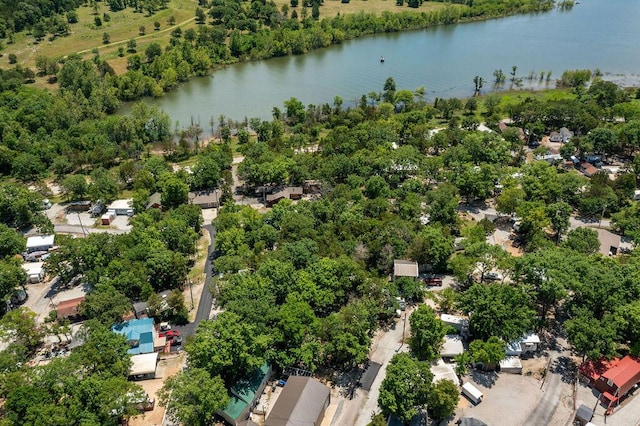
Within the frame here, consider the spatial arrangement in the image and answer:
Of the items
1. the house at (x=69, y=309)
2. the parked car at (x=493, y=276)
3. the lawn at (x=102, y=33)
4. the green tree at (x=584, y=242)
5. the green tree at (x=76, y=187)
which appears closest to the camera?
the house at (x=69, y=309)

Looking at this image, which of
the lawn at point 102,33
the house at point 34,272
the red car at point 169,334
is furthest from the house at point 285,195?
the lawn at point 102,33

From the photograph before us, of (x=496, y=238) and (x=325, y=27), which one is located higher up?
(x=325, y=27)

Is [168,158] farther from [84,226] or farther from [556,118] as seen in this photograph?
[556,118]

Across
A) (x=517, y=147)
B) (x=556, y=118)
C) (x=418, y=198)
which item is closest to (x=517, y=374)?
(x=418, y=198)

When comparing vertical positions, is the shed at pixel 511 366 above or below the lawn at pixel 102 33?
below

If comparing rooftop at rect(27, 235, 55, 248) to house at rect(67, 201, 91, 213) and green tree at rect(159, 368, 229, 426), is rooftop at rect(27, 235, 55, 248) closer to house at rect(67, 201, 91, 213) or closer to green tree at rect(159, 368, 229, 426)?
house at rect(67, 201, 91, 213)

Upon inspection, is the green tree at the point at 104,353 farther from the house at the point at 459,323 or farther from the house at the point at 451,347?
the house at the point at 459,323
